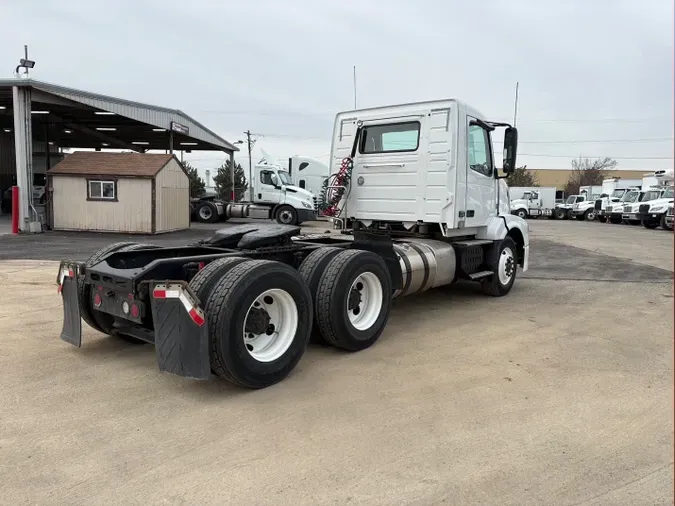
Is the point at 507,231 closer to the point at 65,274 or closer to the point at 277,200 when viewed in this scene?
the point at 65,274

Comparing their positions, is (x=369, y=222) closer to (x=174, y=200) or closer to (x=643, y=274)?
(x=643, y=274)

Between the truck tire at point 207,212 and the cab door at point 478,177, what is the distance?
2033 cm

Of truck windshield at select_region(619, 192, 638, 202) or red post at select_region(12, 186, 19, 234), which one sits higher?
truck windshield at select_region(619, 192, 638, 202)

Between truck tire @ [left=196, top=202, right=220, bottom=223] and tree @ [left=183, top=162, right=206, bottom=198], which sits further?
tree @ [left=183, top=162, right=206, bottom=198]

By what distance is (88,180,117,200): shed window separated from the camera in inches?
755

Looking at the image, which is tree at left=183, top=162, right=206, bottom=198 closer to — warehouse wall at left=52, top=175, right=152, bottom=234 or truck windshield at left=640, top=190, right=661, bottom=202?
warehouse wall at left=52, top=175, right=152, bottom=234

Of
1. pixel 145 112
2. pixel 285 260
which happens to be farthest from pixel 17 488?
pixel 145 112

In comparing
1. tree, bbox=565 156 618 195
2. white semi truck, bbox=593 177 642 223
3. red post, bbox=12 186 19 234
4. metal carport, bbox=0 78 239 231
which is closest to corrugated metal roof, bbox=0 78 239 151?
metal carport, bbox=0 78 239 231

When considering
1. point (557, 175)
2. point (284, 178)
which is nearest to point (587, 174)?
point (557, 175)

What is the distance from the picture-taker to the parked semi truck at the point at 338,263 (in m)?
4.04

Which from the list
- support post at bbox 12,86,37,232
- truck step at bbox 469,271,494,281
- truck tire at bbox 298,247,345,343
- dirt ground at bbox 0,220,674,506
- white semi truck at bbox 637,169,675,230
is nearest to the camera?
dirt ground at bbox 0,220,674,506

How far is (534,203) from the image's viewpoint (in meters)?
42.8

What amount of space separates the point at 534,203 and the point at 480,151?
37757mm

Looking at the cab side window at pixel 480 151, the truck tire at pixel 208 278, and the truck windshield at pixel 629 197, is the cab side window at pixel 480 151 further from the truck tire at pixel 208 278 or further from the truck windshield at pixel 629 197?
the truck windshield at pixel 629 197
